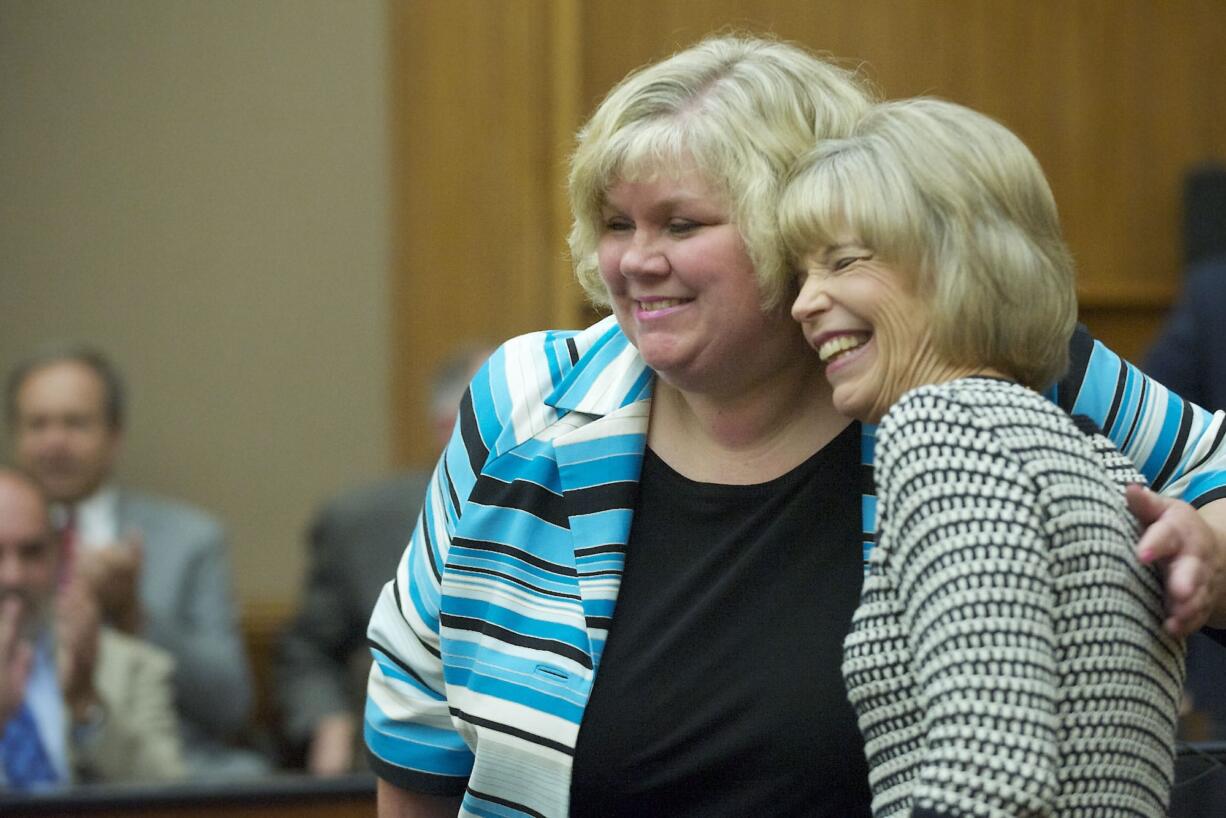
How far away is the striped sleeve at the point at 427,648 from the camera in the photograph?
80.4 inches

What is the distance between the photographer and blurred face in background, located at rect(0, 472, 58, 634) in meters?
3.45

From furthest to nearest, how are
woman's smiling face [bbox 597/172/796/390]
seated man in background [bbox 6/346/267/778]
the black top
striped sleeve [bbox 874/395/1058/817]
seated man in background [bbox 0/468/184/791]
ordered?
seated man in background [bbox 6/346/267/778] < seated man in background [bbox 0/468/184/791] < woman's smiling face [bbox 597/172/796/390] < the black top < striped sleeve [bbox 874/395/1058/817]

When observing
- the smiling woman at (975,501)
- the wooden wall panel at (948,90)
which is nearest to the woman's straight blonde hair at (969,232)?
the smiling woman at (975,501)

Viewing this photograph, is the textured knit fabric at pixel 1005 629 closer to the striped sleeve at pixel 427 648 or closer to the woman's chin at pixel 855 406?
the woman's chin at pixel 855 406

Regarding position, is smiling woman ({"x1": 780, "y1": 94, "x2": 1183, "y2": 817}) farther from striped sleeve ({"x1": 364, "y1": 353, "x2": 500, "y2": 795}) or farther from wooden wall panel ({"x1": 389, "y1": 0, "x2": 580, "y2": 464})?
wooden wall panel ({"x1": 389, "y1": 0, "x2": 580, "y2": 464})

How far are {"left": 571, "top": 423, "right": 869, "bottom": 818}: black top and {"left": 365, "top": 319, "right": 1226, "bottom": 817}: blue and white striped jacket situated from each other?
0.10 feet

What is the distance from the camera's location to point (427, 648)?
6.75 ft

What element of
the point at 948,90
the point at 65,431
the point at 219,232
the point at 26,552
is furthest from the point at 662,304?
the point at 948,90

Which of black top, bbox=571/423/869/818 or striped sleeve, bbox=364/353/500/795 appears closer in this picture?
black top, bbox=571/423/869/818

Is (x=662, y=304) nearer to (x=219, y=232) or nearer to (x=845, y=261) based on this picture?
(x=845, y=261)

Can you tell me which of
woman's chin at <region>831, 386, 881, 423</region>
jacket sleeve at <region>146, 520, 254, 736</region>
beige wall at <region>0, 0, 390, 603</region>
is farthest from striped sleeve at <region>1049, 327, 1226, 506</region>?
beige wall at <region>0, 0, 390, 603</region>

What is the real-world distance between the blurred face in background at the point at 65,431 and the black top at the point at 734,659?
227 cm

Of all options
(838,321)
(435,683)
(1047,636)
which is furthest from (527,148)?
(1047,636)

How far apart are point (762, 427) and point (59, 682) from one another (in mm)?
2020
